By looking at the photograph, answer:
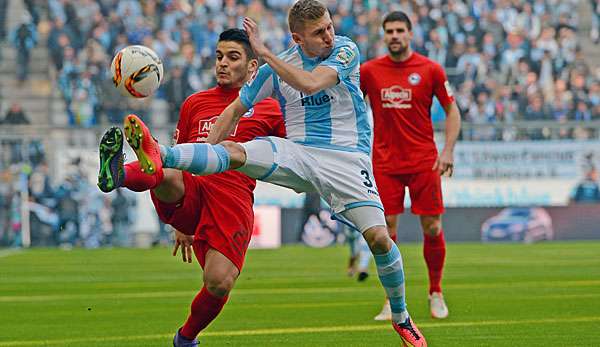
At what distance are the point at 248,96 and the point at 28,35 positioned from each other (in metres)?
22.2

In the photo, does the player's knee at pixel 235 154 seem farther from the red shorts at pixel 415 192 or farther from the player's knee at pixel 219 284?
the red shorts at pixel 415 192


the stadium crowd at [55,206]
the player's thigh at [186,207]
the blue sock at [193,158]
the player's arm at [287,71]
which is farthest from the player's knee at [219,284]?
the stadium crowd at [55,206]

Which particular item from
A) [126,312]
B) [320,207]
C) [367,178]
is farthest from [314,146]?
[320,207]

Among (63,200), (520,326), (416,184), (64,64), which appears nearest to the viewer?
(520,326)

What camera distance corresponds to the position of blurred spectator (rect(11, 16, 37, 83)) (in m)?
28.1

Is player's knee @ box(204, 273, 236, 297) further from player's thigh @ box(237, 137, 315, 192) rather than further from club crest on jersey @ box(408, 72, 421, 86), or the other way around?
club crest on jersey @ box(408, 72, 421, 86)

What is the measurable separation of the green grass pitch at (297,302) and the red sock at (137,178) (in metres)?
1.73

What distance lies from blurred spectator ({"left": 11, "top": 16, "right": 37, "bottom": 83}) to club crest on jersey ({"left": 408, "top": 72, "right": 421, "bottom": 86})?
19.5 metres

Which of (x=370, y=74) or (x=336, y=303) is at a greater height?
(x=370, y=74)

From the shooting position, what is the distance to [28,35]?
1117 inches

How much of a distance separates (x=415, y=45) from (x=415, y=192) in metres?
19.2

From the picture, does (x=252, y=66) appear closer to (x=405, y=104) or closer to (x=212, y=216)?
(x=212, y=216)

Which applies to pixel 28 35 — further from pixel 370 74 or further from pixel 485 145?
pixel 370 74

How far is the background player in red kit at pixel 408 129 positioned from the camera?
1005 cm
